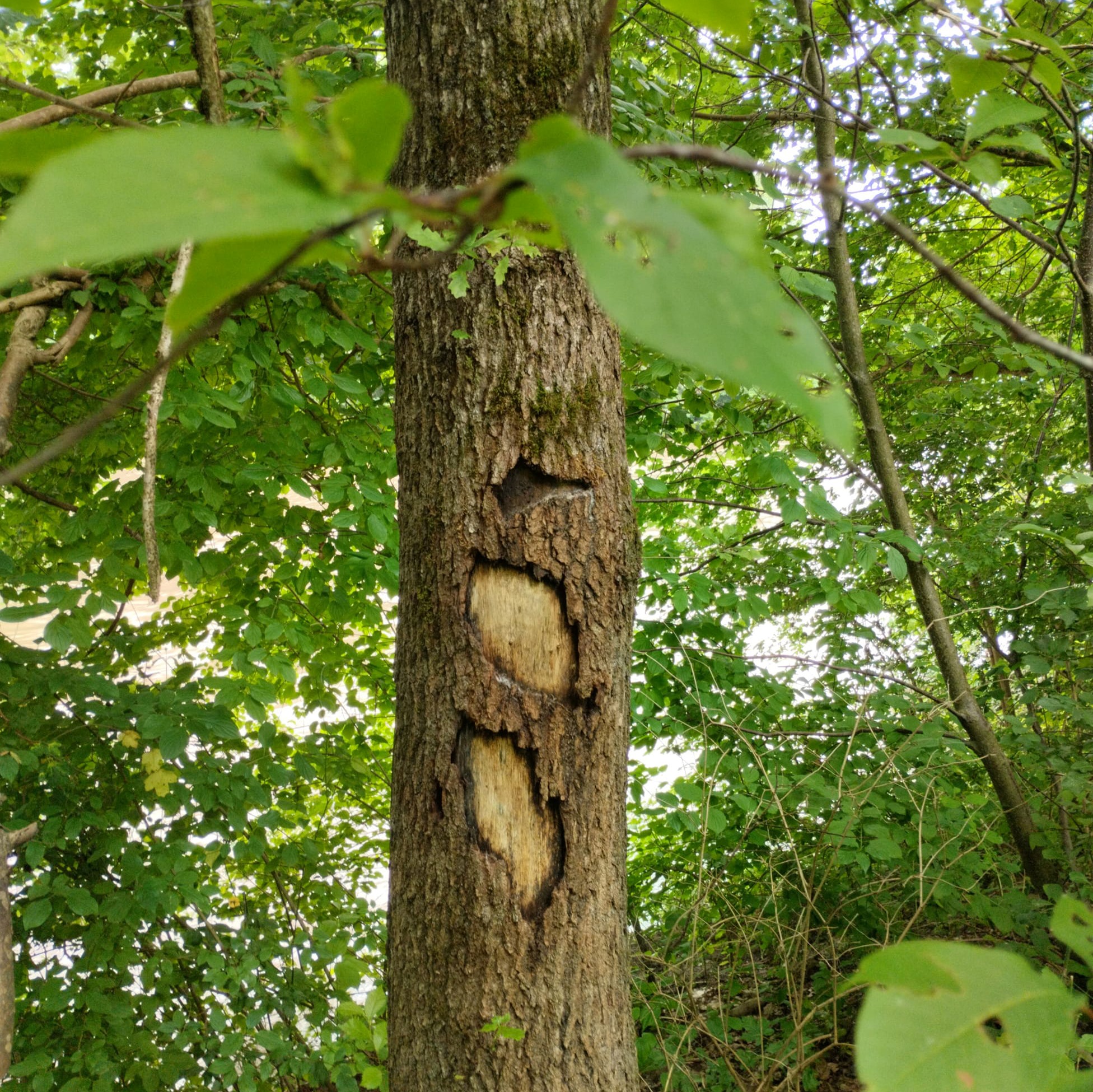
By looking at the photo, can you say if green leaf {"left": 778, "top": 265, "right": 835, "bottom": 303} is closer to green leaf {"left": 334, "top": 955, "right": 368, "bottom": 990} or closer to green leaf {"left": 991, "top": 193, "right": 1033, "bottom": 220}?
green leaf {"left": 991, "top": 193, "right": 1033, "bottom": 220}

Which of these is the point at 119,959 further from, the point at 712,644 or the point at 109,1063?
the point at 712,644

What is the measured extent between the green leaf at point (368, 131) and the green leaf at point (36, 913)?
2.87 m

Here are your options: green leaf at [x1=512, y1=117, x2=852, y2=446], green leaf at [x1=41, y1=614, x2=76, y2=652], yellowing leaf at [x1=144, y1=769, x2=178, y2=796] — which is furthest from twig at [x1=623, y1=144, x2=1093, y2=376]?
yellowing leaf at [x1=144, y1=769, x2=178, y2=796]

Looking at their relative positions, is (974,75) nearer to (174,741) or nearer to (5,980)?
(5,980)

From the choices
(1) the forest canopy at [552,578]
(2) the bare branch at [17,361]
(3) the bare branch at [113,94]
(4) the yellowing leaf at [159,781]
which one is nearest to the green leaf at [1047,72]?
(1) the forest canopy at [552,578]

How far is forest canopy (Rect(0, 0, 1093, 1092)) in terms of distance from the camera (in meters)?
1.72

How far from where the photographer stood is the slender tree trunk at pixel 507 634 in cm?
160

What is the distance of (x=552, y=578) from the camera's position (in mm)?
1660

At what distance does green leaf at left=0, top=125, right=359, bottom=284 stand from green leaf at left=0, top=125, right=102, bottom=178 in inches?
4.0

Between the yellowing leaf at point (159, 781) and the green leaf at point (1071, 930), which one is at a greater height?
the yellowing leaf at point (159, 781)

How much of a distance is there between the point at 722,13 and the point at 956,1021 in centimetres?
56

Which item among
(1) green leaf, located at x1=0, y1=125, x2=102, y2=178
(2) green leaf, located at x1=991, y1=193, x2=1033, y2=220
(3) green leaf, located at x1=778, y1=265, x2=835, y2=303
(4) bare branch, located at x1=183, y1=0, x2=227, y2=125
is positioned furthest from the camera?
(3) green leaf, located at x1=778, y1=265, x2=835, y2=303

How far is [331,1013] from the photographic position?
124 inches

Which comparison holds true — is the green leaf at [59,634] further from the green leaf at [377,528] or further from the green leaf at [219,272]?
the green leaf at [219,272]
